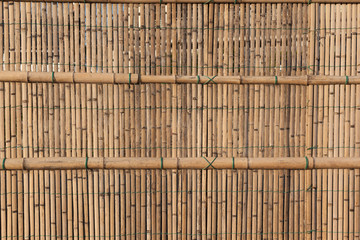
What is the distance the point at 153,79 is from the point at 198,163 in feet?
3.65

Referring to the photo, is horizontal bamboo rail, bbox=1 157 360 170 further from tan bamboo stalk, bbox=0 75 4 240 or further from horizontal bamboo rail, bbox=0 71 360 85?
horizontal bamboo rail, bbox=0 71 360 85

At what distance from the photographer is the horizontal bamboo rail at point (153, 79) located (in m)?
3.37

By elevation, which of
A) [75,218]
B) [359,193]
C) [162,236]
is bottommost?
[162,236]

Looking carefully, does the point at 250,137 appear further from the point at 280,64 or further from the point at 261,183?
the point at 280,64

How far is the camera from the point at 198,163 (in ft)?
11.4

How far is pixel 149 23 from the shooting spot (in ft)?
11.3

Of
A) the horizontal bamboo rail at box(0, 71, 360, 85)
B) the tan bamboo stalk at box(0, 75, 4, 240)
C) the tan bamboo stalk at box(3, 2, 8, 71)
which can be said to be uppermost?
the tan bamboo stalk at box(3, 2, 8, 71)

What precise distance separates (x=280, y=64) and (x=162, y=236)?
97.7 inches

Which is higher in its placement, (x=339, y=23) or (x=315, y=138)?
(x=339, y=23)

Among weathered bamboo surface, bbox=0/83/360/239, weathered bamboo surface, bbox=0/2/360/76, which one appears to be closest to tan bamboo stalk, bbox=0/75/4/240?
weathered bamboo surface, bbox=0/83/360/239

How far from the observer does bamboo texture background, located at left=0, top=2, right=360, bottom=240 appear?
3.44 m

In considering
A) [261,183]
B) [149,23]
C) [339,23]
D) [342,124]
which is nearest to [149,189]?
[261,183]

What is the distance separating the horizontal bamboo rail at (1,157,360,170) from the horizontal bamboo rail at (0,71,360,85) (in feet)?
2.93

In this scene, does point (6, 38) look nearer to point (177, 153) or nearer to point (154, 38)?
point (154, 38)
